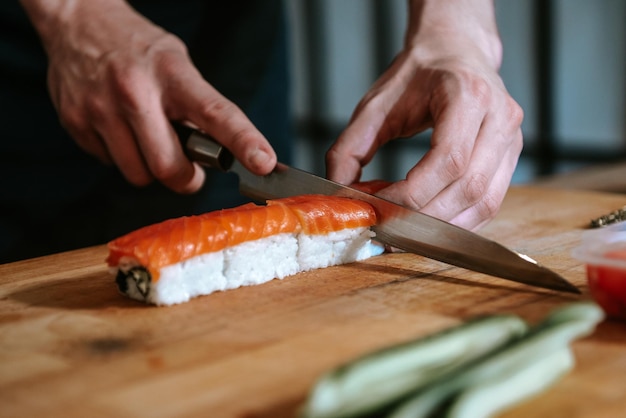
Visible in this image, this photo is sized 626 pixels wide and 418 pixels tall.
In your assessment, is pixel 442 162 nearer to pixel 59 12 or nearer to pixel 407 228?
pixel 407 228

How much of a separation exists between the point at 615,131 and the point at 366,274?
4.61 metres

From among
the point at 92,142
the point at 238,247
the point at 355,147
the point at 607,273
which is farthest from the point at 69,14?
the point at 607,273

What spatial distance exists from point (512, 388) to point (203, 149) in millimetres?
1260

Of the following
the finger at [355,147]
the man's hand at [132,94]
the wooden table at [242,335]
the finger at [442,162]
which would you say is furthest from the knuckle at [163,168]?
the finger at [442,162]

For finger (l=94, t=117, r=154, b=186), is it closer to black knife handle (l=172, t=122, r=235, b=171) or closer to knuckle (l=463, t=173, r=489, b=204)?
black knife handle (l=172, t=122, r=235, b=171)

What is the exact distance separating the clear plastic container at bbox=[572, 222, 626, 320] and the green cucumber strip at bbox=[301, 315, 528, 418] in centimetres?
35

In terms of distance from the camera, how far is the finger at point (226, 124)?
6.40 ft

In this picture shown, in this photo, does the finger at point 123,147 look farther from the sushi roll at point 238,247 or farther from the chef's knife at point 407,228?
the sushi roll at point 238,247

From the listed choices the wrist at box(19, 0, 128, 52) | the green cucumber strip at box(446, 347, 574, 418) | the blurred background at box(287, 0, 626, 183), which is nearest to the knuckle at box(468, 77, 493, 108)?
the green cucumber strip at box(446, 347, 574, 418)

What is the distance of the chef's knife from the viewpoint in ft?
5.30

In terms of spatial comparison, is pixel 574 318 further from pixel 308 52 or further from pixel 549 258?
pixel 308 52

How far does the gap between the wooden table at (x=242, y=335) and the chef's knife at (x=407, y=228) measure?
31mm

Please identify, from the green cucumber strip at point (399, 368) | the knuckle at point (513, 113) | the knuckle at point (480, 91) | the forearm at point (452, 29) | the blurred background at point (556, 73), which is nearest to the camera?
the green cucumber strip at point (399, 368)

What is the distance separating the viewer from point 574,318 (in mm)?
1050
